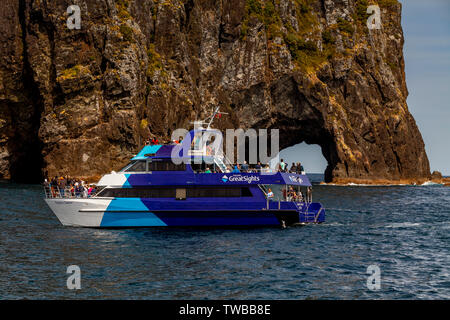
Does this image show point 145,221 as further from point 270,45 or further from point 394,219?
point 270,45

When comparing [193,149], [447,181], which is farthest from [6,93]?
[447,181]

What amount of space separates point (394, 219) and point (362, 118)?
64716mm

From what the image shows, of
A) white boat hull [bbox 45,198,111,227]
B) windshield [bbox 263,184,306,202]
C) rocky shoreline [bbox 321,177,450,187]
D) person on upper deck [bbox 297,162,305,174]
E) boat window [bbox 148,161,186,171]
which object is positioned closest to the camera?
white boat hull [bbox 45,198,111,227]

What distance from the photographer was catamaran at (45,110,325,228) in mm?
28344

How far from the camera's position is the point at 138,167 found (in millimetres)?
29125

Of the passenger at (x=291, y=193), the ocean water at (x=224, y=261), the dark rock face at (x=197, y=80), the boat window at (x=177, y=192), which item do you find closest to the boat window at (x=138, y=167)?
the boat window at (x=177, y=192)

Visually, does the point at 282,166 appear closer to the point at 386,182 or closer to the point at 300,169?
the point at 300,169

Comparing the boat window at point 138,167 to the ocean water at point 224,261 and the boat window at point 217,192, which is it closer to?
the boat window at point 217,192

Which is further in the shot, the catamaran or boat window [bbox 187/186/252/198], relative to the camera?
boat window [bbox 187/186/252/198]

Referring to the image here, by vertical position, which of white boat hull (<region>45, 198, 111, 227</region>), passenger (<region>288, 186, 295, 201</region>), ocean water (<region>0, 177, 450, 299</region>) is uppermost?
passenger (<region>288, 186, 295, 201</region>)

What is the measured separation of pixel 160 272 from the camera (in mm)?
18406

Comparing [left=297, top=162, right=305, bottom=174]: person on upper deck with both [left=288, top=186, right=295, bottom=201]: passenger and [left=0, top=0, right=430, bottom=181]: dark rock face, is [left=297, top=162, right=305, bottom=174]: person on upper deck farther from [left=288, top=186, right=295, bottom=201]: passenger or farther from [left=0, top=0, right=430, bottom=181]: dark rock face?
[left=0, top=0, right=430, bottom=181]: dark rock face

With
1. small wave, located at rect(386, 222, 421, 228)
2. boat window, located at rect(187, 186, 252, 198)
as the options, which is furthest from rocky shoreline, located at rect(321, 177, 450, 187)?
boat window, located at rect(187, 186, 252, 198)
